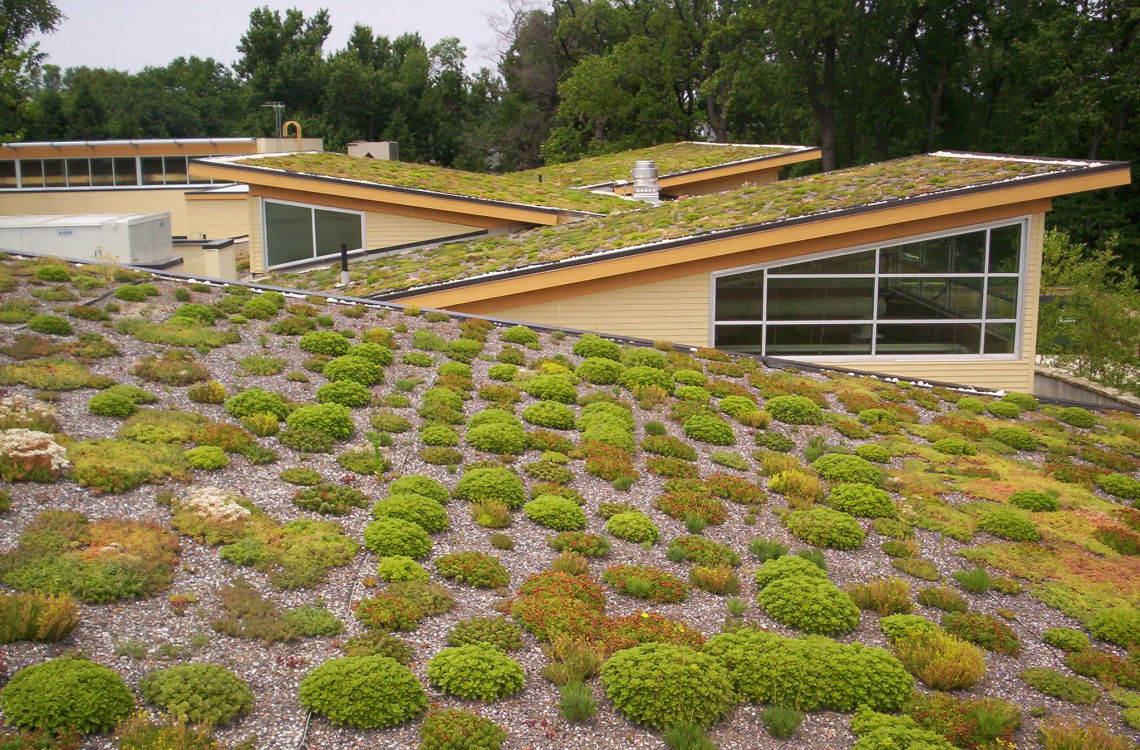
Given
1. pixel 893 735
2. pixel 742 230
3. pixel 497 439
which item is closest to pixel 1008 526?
pixel 893 735

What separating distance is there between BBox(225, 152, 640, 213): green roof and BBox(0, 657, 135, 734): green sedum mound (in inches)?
717

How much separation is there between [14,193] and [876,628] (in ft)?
170

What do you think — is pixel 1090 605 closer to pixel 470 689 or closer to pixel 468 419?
pixel 470 689

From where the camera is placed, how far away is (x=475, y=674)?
7.91 meters

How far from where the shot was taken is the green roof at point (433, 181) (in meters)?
24.5

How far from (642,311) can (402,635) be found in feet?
A: 42.1

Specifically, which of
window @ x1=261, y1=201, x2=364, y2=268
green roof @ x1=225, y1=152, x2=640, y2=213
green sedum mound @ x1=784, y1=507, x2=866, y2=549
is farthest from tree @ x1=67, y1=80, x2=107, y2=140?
green sedum mound @ x1=784, y1=507, x2=866, y2=549

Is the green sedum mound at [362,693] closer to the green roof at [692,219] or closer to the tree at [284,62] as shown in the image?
the green roof at [692,219]

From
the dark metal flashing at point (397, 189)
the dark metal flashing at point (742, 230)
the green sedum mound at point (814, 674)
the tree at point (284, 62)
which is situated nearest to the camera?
the green sedum mound at point (814, 674)

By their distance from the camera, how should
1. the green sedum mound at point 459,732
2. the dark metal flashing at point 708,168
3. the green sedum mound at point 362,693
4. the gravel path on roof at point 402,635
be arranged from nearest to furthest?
the green sedum mound at point 459,732 < the green sedum mound at point 362,693 < the gravel path on roof at point 402,635 < the dark metal flashing at point 708,168

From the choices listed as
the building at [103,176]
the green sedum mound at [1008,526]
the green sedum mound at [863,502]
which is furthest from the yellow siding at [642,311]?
the building at [103,176]

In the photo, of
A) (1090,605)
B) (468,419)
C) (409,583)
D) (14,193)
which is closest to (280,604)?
(409,583)

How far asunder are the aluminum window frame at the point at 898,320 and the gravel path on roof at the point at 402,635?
22.1 feet

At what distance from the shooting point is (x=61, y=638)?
25.1 feet
